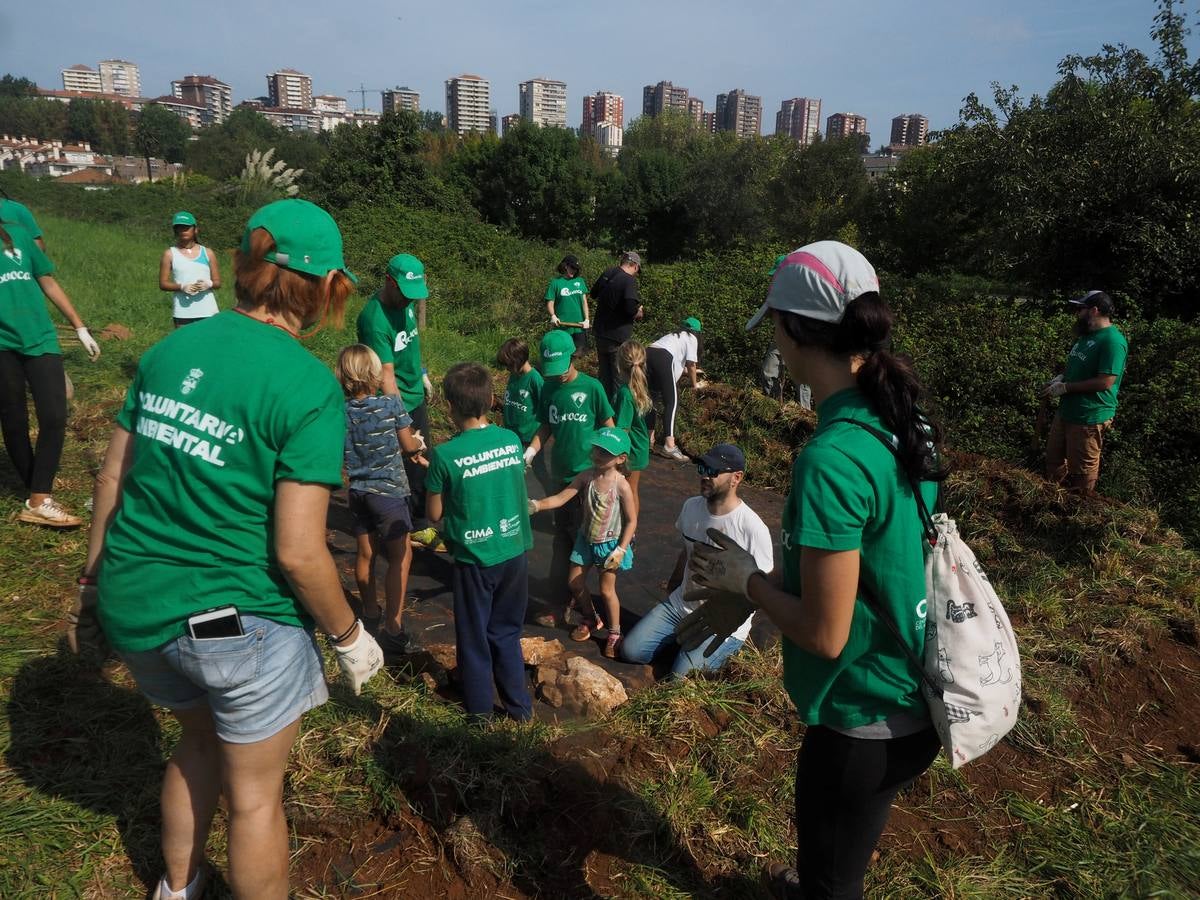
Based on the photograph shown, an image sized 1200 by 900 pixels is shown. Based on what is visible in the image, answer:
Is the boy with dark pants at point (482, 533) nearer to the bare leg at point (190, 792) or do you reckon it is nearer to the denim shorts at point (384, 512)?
the denim shorts at point (384, 512)

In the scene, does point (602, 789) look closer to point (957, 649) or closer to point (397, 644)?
point (397, 644)

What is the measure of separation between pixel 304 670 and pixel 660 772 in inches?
67.8

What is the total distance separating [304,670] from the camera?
6.17 feet

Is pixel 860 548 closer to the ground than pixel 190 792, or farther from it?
farther from it

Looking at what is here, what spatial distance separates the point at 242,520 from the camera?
1713 mm

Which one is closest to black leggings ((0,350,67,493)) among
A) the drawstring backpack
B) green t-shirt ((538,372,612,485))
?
green t-shirt ((538,372,612,485))

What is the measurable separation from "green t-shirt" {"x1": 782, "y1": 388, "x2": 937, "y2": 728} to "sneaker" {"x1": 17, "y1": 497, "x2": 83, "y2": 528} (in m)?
4.36

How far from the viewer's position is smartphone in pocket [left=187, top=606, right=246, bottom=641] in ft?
5.49

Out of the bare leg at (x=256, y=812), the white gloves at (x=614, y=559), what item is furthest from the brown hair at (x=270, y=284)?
the white gloves at (x=614, y=559)

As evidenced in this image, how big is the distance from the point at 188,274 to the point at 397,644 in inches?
154

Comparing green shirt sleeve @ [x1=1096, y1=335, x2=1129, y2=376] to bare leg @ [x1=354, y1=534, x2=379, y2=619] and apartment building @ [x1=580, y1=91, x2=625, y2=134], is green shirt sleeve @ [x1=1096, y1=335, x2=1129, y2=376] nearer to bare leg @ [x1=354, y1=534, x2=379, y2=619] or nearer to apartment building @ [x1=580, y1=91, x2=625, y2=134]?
bare leg @ [x1=354, y1=534, x2=379, y2=619]

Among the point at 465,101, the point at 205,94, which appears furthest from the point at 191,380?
the point at 205,94

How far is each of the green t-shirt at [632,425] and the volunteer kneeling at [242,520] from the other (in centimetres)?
338

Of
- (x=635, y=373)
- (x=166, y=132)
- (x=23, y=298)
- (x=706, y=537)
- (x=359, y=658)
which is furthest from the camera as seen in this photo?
(x=166, y=132)
